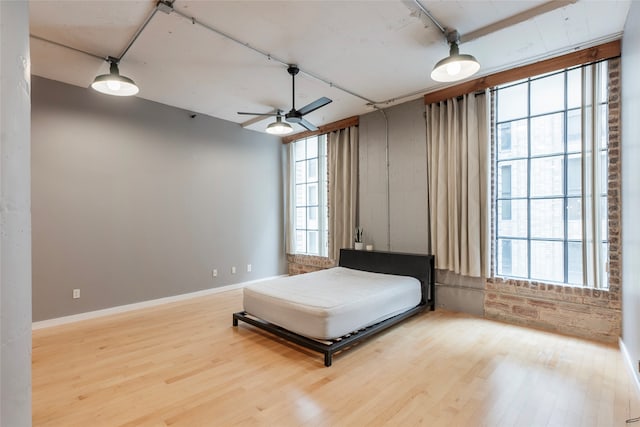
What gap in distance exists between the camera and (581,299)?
10.7ft

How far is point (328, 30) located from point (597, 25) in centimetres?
242

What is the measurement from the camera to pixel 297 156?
646 cm

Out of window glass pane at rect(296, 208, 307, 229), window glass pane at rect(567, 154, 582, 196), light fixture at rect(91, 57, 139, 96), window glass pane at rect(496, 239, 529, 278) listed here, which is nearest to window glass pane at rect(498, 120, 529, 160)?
window glass pane at rect(567, 154, 582, 196)

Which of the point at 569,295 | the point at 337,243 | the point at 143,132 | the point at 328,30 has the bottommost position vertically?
the point at 569,295

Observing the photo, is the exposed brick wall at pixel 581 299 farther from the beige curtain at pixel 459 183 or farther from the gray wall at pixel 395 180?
the gray wall at pixel 395 180

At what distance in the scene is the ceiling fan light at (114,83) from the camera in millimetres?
3008

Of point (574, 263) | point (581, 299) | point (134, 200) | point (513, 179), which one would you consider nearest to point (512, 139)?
point (513, 179)

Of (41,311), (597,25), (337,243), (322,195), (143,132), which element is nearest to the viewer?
(597,25)

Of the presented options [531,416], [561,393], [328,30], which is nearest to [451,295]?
[561,393]

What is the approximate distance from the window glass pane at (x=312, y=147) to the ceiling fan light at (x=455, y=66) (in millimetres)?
3450

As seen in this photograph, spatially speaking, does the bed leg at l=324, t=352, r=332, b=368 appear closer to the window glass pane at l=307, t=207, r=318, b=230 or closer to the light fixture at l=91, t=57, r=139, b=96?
the light fixture at l=91, t=57, r=139, b=96

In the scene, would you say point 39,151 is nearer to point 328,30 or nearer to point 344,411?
point 328,30

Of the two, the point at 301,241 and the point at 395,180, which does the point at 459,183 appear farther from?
the point at 301,241

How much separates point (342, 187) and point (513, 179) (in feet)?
8.58
